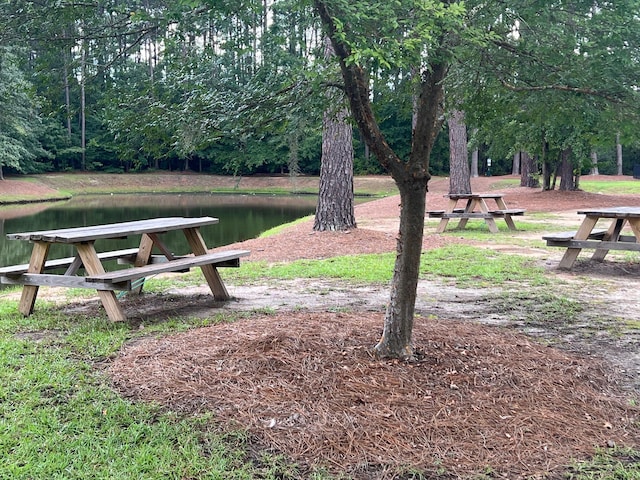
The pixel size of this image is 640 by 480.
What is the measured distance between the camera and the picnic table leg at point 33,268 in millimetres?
5500

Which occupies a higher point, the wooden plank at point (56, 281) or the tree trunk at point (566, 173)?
the tree trunk at point (566, 173)

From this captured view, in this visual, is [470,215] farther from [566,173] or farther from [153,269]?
[566,173]

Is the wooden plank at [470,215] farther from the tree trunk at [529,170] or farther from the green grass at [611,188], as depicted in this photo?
the tree trunk at [529,170]

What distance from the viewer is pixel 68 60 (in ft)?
13.3

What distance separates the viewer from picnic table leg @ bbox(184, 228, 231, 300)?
6.17m

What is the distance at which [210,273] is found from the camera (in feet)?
20.3

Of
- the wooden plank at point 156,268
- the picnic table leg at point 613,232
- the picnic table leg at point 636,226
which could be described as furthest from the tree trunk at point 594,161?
the wooden plank at point 156,268

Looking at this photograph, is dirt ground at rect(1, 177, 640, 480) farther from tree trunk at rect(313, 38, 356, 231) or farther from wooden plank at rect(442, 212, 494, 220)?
wooden plank at rect(442, 212, 494, 220)

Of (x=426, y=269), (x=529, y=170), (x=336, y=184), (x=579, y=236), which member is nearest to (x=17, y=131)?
(x=529, y=170)

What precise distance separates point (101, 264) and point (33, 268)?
1.84ft

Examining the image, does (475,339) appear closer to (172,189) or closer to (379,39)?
(379,39)

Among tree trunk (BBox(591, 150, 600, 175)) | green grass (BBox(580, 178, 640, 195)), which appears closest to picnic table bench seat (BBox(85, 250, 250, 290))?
tree trunk (BBox(591, 150, 600, 175))

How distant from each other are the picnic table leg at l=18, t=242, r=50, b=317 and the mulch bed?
1632 mm

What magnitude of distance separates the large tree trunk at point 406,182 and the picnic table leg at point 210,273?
260 cm
